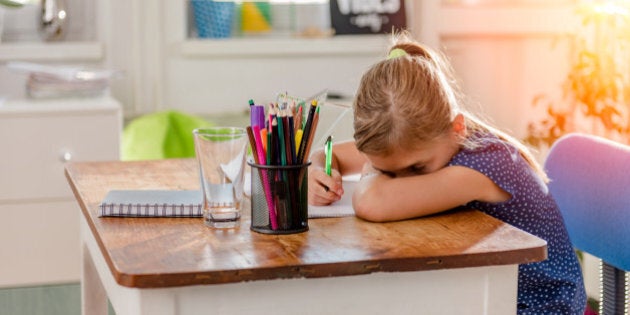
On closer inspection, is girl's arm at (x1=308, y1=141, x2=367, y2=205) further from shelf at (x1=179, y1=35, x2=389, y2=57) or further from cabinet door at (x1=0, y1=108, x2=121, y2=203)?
shelf at (x1=179, y1=35, x2=389, y2=57)

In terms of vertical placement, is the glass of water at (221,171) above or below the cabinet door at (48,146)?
above

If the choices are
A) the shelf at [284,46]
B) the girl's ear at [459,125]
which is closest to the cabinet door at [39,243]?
the shelf at [284,46]

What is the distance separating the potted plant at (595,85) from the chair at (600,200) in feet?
5.62

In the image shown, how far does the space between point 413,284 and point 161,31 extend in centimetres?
265

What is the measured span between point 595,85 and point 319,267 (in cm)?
268

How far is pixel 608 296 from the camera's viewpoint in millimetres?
1899

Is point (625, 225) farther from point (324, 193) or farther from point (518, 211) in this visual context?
point (324, 193)

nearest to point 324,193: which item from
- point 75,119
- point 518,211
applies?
point 518,211

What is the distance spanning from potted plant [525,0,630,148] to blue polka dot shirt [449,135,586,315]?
79.5 inches

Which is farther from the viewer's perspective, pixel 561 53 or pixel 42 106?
pixel 561 53

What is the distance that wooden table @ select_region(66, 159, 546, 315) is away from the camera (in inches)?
49.5

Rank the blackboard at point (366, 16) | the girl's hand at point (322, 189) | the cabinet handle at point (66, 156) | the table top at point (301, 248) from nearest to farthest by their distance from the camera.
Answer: the table top at point (301, 248)
the girl's hand at point (322, 189)
the cabinet handle at point (66, 156)
the blackboard at point (366, 16)

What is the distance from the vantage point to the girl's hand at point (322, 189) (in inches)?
66.4

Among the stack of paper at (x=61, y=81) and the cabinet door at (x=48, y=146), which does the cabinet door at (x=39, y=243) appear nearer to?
the cabinet door at (x=48, y=146)
